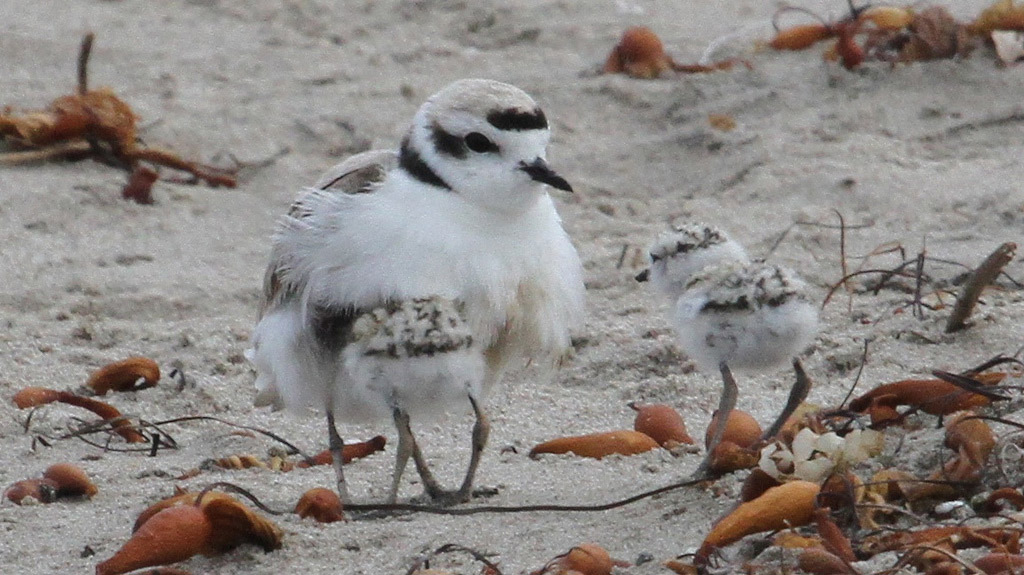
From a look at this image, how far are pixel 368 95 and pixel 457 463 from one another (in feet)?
11.8

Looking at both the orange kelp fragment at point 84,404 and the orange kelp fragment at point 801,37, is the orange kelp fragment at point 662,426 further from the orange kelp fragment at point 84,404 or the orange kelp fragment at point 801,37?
the orange kelp fragment at point 801,37

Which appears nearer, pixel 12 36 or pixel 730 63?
pixel 730 63

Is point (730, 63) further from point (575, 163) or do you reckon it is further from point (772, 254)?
point (772, 254)

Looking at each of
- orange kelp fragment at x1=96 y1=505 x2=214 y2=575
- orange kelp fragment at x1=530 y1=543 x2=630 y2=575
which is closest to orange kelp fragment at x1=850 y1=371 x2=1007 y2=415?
orange kelp fragment at x1=530 y1=543 x2=630 y2=575

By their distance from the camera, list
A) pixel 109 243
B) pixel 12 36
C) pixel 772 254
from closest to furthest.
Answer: pixel 772 254 → pixel 109 243 → pixel 12 36

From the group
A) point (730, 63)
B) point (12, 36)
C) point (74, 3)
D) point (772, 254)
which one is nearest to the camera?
point (772, 254)

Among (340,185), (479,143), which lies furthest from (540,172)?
(340,185)

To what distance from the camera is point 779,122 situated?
723 cm

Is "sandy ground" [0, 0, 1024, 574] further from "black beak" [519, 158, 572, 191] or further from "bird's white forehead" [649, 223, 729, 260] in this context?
"black beak" [519, 158, 572, 191]

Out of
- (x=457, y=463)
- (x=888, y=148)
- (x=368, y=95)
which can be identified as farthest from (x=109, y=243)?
(x=888, y=148)

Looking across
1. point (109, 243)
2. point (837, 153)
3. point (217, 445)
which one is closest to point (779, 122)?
point (837, 153)

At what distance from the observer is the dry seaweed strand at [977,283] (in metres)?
4.51

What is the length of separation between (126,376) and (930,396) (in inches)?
93.4

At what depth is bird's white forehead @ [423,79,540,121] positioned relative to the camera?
4305 mm
